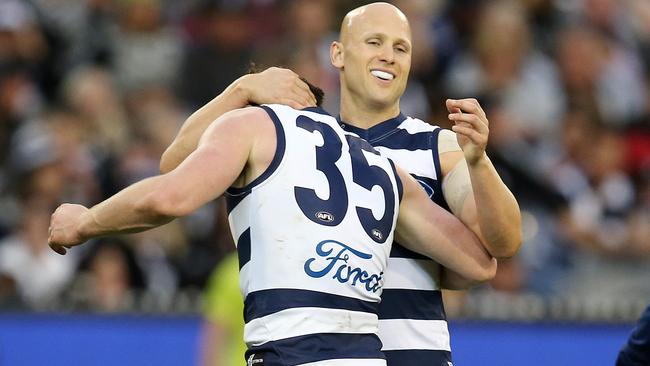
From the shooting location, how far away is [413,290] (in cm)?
471

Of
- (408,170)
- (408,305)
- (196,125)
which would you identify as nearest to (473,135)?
(408,170)

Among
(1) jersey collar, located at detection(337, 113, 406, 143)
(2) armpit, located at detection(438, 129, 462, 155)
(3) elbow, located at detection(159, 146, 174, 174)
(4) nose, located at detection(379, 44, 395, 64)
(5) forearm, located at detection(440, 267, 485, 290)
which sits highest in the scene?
(4) nose, located at detection(379, 44, 395, 64)

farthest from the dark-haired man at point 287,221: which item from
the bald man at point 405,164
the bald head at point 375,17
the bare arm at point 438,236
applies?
the bald head at point 375,17

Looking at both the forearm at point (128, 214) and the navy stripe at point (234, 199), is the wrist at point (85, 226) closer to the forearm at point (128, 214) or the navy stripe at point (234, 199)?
the forearm at point (128, 214)

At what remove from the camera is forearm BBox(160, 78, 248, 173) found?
4680 millimetres

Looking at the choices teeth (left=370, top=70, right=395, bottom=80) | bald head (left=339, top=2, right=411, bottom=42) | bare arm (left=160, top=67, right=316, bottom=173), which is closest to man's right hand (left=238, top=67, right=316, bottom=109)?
bare arm (left=160, top=67, right=316, bottom=173)

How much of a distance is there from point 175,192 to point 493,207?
1114 millimetres

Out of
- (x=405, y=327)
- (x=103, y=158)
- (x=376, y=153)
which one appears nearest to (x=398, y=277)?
(x=405, y=327)

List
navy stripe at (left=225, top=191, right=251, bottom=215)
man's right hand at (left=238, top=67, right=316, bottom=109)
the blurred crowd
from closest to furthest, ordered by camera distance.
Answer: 1. navy stripe at (left=225, top=191, right=251, bottom=215)
2. man's right hand at (left=238, top=67, right=316, bottom=109)
3. the blurred crowd

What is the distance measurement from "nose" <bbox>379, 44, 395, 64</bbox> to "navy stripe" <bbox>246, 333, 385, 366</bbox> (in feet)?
3.73

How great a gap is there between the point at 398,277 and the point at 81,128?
5970mm

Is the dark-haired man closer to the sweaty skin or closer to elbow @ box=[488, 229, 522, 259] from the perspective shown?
the sweaty skin

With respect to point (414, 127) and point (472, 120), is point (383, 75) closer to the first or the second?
point (414, 127)

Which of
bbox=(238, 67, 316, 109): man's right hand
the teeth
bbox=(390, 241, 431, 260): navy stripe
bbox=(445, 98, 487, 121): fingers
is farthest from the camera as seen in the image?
the teeth
